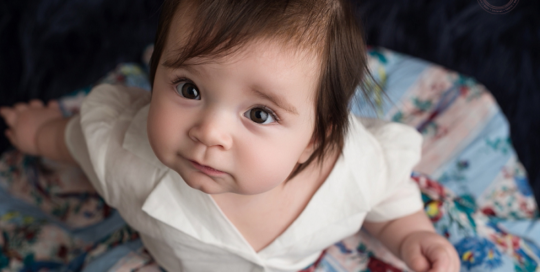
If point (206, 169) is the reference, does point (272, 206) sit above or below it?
below

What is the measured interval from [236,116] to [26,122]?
0.62 meters

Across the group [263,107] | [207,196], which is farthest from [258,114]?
[207,196]

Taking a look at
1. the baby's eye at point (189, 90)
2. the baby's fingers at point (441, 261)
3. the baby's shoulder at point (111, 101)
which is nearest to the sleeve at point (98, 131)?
the baby's shoulder at point (111, 101)

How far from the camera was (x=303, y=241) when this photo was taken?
2.26 feet

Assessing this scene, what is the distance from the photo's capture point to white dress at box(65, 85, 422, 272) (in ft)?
2.16

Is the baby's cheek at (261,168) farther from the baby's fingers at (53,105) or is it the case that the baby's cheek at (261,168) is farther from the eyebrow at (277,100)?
the baby's fingers at (53,105)

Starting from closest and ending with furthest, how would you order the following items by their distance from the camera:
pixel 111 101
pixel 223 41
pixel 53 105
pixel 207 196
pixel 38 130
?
1. pixel 223 41
2. pixel 207 196
3. pixel 111 101
4. pixel 38 130
5. pixel 53 105

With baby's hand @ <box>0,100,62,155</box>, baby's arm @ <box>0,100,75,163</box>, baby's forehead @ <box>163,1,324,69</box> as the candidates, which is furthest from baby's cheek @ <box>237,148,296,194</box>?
baby's hand @ <box>0,100,62,155</box>

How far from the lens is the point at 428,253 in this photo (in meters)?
0.72

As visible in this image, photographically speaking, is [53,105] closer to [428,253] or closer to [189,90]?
[189,90]

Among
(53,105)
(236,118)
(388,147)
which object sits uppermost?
(236,118)

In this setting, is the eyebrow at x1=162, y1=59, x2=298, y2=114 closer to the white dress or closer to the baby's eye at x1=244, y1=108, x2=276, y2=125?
the baby's eye at x1=244, y1=108, x2=276, y2=125

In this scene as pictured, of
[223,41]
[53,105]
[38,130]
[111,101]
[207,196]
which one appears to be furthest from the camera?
[53,105]

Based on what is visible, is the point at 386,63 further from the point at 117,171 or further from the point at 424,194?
the point at 117,171
